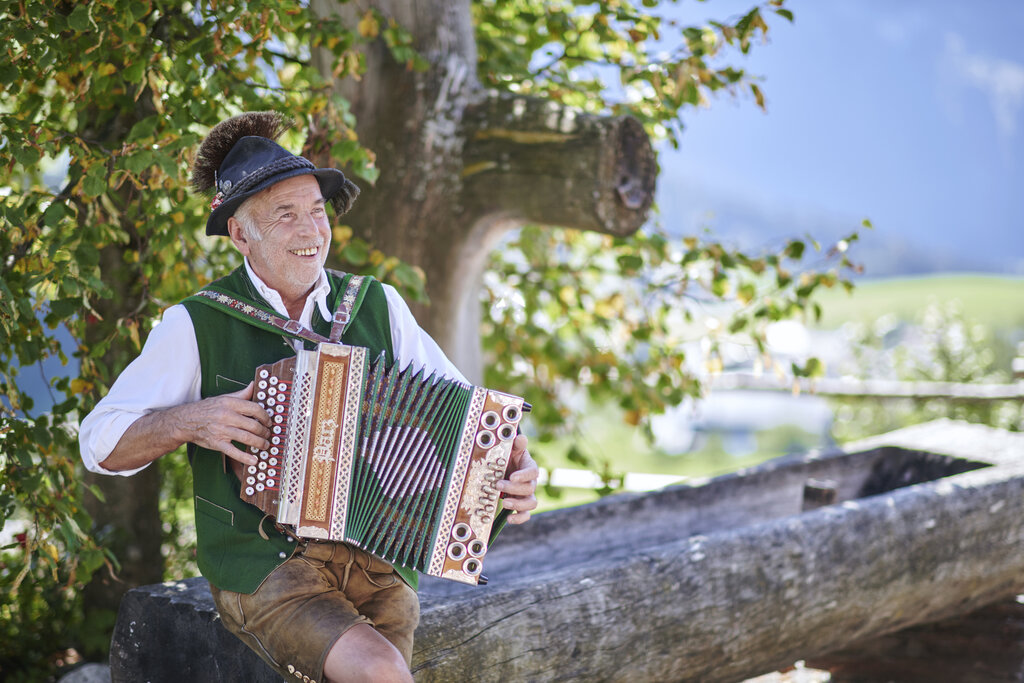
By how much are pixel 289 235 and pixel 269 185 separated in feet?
0.38

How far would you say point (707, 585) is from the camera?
3.03 meters

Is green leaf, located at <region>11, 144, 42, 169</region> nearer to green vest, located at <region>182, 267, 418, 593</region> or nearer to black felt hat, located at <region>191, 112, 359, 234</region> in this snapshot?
black felt hat, located at <region>191, 112, 359, 234</region>

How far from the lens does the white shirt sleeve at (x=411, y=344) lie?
2195mm

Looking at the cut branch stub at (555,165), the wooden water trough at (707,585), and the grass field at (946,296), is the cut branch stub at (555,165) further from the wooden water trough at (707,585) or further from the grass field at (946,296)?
the grass field at (946,296)

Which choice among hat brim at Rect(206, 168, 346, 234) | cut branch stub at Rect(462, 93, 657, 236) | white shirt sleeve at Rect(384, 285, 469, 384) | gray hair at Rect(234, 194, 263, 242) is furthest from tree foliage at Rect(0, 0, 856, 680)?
white shirt sleeve at Rect(384, 285, 469, 384)

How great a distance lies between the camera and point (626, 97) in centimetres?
490

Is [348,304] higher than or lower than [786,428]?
higher

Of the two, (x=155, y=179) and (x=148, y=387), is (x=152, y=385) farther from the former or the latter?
(x=155, y=179)

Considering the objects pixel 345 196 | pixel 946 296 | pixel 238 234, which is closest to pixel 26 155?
pixel 238 234

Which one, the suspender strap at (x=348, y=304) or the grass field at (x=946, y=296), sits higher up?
the grass field at (x=946, y=296)

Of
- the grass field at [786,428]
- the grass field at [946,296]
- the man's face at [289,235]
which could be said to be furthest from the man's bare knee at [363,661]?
the grass field at [946,296]

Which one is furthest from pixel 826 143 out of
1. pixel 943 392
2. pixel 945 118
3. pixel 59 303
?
pixel 59 303

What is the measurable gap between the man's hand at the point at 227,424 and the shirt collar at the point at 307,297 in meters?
0.27

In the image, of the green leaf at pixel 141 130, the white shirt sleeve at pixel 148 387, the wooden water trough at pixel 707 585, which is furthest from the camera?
the green leaf at pixel 141 130
